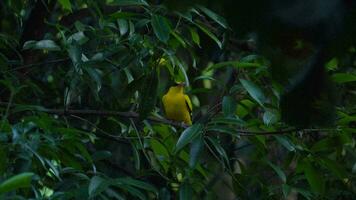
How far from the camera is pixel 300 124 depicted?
0.97 meters

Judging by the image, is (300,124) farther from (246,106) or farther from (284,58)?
(246,106)

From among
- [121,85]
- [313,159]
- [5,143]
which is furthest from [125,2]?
[313,159]

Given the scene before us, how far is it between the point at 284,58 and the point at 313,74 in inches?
1.9

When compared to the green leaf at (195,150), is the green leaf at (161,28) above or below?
above

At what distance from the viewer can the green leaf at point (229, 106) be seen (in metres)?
2.64

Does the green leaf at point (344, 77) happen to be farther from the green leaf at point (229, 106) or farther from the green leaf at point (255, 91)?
the green leaf at point (229, 106)

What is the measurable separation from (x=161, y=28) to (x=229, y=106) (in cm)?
42

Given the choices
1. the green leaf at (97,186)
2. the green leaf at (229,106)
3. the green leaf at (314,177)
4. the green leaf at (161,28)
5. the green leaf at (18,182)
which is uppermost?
the green leaf at (18,182)

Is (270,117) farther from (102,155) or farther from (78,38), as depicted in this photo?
(78,38)

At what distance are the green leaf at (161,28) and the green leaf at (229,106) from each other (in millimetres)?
339

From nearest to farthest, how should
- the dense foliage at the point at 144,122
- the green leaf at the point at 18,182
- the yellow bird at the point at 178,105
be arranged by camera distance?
1. the green leaf at the point at 18,182
2. the dense foliage at the point at 144,122
3. the yellow bird at the point at 178,105

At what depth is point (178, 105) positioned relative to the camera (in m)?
4.25

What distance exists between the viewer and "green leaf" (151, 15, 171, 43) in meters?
2.65

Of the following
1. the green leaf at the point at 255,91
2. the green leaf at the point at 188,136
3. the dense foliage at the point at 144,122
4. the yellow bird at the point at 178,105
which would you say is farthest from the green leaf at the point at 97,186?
the yellow bird at the point at 178,105
